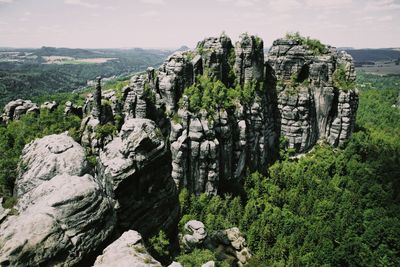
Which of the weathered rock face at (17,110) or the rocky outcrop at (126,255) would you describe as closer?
the rocky outcrop at (126,255)

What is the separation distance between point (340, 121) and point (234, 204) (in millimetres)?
35678

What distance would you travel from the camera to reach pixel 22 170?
25.0 meters

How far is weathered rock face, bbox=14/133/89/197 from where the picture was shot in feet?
71.4

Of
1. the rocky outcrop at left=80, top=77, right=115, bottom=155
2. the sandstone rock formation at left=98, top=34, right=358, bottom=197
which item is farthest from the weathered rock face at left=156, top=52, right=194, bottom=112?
the rocky outcrop at left=80, top=77, right=115, bottom=155

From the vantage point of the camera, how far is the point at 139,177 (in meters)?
25.1

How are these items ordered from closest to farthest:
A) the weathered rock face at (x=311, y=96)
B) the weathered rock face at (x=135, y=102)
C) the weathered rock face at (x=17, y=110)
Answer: the weathered rock face at (x=135, y=102) → the weathered rock face at (x=17, y=110) → the weathered rock face at (x=311, y=96)

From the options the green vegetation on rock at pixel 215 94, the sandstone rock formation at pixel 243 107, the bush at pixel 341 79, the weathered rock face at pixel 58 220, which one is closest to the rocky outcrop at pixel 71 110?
the sandstone rock formation at pixel 243 107

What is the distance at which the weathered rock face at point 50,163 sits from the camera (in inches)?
857

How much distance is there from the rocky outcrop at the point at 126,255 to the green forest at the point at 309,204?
9.22 metres

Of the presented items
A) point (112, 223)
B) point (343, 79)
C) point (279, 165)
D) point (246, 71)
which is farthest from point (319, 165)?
point (112, 223)

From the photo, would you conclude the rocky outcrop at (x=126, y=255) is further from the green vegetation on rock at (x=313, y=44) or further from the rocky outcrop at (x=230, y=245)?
the green vegetation on rock at (x=313, y=44)

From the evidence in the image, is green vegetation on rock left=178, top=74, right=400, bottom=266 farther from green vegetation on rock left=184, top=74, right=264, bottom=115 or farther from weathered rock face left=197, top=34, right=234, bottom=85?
weathered rock face left=197, top=34, right=234, bottom=85

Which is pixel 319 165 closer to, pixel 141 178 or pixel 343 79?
pixel 343 79

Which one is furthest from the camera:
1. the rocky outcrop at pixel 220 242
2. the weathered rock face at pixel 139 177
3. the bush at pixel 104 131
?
the bush at pixel 104 131
